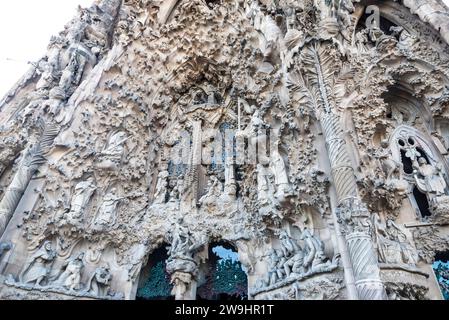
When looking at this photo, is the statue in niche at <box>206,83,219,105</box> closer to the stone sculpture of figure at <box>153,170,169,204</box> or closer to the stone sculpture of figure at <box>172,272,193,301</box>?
the stone sculpture of figure at <box>153,170,169,204</box>

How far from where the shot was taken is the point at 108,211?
22.9ft

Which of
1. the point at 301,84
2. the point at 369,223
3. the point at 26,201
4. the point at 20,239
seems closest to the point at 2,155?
the point at 26,201

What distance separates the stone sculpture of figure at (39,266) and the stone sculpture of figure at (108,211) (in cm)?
93

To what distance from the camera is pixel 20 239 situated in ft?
20.2

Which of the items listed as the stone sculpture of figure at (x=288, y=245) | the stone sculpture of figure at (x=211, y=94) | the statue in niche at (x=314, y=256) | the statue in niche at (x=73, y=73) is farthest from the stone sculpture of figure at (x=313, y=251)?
the statue in niche at (x=73, y=73)

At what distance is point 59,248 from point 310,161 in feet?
16.6

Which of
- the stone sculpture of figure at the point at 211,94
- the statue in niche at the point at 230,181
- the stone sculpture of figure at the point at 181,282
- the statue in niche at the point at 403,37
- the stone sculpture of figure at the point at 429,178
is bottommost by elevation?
the stone sculpture of figure at the point at 181,282

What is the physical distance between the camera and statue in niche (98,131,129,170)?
7195 millimetres

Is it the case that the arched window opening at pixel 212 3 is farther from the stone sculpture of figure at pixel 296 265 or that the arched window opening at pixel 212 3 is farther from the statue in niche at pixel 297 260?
the stone sculpture of figure at pixel 296 265

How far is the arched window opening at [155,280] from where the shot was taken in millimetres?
6590

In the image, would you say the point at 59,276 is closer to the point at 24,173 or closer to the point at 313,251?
the point at 24,173

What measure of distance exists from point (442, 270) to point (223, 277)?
3.79 metres

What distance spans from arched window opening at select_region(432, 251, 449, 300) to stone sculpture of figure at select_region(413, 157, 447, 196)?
98 centimetres

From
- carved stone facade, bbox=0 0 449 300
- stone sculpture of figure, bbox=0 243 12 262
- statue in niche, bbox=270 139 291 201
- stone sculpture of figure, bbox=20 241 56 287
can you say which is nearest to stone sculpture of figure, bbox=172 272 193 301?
carved stone facade, bbox=0 0 449 300
